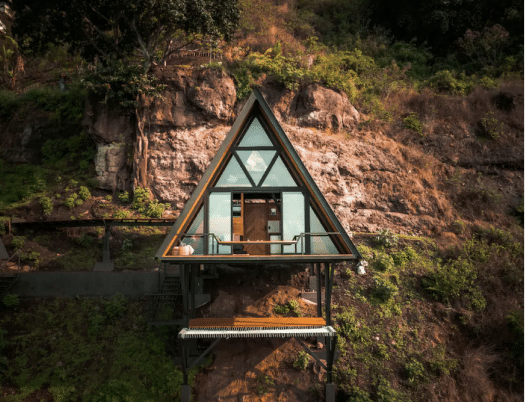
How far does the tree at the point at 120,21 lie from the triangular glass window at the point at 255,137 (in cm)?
1158

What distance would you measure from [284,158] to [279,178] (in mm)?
773

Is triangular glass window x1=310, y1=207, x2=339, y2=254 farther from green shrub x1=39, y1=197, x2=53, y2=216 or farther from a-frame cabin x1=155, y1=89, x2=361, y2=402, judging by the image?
green shrub x1=39, y1=197, x2=53, y2=216

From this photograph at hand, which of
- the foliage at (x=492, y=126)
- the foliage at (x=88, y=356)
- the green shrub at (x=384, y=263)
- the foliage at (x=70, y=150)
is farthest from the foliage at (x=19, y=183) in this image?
the foliage at (x=492, y=126)

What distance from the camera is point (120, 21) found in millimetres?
25547

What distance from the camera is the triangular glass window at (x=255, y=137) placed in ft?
48.4

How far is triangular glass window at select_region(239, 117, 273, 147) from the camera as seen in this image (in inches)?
581

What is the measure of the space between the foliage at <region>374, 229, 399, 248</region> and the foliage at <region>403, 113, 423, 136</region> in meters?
8.39

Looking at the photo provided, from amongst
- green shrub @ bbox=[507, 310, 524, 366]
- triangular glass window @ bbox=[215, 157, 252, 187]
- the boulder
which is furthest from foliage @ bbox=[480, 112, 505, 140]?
triangular glass window @ bbox=[215, 157, 252, 187]

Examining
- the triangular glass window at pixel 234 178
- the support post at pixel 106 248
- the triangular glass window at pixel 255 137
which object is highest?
Result: the triangular glass window at pixel 255 137

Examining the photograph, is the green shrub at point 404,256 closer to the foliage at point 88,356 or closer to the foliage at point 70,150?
the foliage at point 88,356

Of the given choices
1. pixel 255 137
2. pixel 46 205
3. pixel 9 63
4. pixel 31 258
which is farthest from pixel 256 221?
pixel 9 63

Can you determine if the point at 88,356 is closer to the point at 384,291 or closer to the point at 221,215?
the point at 221,215

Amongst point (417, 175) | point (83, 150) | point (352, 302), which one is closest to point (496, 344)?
point (352, 302)

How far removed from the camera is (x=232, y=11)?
24891 mm
